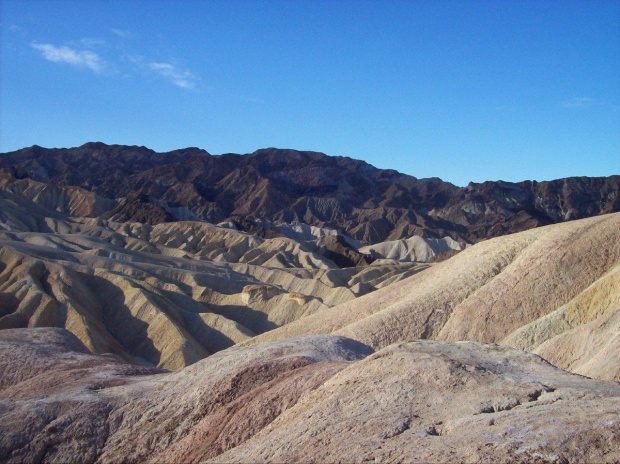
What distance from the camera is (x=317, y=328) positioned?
2767 cm

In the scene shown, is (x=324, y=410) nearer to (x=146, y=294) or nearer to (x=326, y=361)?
(x=326, y=361)

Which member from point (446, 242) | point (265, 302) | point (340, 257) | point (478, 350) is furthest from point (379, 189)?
point (478, 350)

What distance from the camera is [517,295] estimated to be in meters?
23.2

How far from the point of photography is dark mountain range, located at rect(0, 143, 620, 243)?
14912 centimetres

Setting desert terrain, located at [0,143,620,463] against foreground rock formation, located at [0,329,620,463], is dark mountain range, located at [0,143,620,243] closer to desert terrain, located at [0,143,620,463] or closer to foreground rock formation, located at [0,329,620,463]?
desert terrain, located at [0,143,620,463]

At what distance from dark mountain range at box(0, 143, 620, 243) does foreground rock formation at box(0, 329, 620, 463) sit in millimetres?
120412

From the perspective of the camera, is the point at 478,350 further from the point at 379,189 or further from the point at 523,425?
the point at 379,189

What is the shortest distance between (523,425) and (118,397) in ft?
29.6

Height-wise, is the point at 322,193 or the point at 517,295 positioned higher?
the point at 322,193

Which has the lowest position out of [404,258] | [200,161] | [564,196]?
[404,258]

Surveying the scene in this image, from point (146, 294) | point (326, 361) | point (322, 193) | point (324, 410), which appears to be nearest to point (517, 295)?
point (326, 361)

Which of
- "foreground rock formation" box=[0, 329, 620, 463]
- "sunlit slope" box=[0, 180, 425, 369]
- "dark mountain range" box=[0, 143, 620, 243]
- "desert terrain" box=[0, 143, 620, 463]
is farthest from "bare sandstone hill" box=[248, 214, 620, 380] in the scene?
"dark mountain range" box=[0, 143, 620, 243]

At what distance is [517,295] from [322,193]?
15314cm

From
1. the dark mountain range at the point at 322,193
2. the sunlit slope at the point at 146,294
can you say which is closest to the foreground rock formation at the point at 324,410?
the sunlit slope at the point at 146,294
